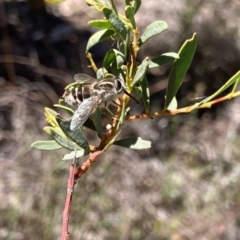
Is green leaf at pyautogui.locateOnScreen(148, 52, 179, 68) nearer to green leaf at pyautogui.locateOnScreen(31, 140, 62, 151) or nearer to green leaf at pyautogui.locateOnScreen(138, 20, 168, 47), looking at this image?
green leaf at pyautogui.locateOnScreen(138, 20, 168, 47)

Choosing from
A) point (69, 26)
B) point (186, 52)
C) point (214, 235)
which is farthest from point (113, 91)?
point (69, 26)

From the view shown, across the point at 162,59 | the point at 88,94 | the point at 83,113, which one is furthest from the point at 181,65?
the point at 88,94

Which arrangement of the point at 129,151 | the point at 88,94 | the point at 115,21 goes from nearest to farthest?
the point at 115,21 → the point at 88,94 → the point at 129,151

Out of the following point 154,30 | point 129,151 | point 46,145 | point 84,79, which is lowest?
point 129,151

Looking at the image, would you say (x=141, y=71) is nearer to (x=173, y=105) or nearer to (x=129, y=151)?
(x=173, y=105)

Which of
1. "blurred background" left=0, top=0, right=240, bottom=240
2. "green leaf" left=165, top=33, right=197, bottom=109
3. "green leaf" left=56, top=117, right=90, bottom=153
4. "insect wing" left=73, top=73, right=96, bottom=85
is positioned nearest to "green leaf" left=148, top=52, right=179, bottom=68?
"green leaf" left=165, top=33, right=197, bottom=109

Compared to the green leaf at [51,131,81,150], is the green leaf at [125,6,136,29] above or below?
above

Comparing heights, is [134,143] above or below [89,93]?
above
